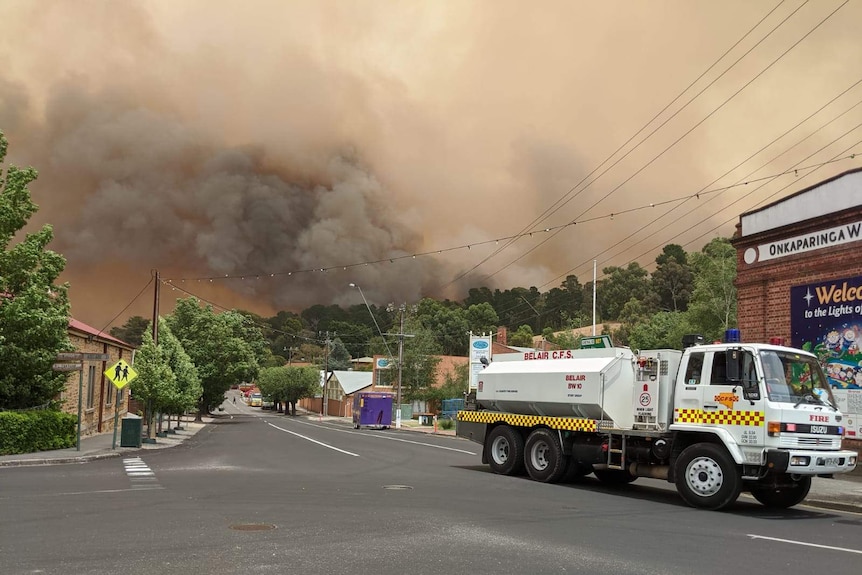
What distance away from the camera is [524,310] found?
468ft

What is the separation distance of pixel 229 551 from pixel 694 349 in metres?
9.13

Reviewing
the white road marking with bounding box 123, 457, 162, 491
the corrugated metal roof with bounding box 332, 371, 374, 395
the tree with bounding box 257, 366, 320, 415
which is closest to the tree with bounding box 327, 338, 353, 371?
the tree with bounding box 257, 366, 320, 415

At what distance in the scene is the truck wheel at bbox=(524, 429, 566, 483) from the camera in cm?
1551

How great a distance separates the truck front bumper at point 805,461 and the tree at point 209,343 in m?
51.9

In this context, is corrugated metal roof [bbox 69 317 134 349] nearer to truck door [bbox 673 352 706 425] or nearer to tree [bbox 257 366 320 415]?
truck door [bbox 673 352 706 425]

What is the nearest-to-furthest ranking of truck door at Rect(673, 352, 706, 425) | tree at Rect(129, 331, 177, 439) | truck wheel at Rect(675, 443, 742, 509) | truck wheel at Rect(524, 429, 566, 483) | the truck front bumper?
the truck front bumper → truck wheel at Rect(675, 443, 742, 509) → truck door at Rect(673, 352, 706, 425) → truck wheel at Rect(524, 429, 566, 483) → tree at Rect(129, 331, 177, 439)

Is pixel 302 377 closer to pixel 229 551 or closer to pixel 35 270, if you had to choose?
pixel 35 270

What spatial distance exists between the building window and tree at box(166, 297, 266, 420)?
23.0m

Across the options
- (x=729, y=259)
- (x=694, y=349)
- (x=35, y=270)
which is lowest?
(x=694, y=349)

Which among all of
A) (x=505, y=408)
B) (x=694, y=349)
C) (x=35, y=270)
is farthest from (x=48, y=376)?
(x=694, y=349)

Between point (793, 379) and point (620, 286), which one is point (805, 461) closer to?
point (793, 379)

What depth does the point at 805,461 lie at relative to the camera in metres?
11.8

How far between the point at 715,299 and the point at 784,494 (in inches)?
1734

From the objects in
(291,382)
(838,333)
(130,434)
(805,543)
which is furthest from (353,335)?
(805,543)
